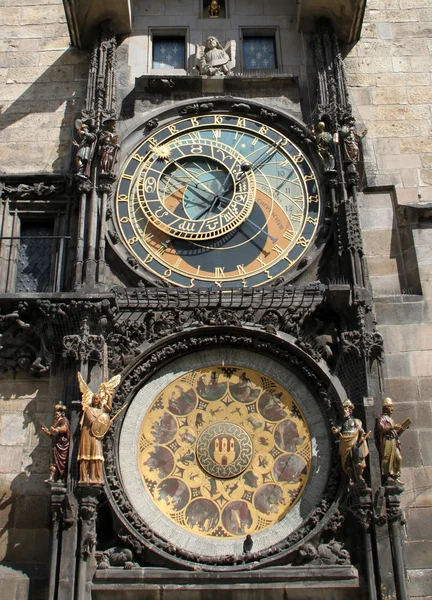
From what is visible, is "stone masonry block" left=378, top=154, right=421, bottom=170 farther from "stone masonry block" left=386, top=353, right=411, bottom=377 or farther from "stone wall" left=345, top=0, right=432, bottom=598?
"stone masonry block" left=386, top=353, right=411, bottom=377

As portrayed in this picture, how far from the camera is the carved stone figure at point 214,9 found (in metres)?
12.7

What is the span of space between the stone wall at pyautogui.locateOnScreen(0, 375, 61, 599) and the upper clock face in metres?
2.26

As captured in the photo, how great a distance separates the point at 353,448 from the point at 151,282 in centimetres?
330

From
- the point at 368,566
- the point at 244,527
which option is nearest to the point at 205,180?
the point at 244,527

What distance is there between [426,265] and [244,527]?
418 cm

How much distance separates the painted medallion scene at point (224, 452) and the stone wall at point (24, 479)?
48.8 inches

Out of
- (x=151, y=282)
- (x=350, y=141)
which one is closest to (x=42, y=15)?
(x=151, y=282)

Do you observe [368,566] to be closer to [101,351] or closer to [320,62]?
[101,351]

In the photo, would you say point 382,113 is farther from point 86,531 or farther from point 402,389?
point 86,531

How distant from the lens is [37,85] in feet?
40.2

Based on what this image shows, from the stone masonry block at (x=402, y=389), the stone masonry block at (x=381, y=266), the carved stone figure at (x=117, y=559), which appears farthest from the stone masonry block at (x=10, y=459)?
the stone masonry block at (x=381, y=266)

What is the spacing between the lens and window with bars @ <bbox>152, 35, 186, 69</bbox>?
40.6 ft

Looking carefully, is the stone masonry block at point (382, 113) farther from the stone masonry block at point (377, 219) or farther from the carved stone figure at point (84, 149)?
the carved stone figure at point (84, 149)

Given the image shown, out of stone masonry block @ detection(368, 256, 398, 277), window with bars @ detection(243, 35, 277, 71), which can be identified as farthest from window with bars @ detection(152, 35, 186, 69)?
stone masonry block @ detection(368, 256, 398, 277)
